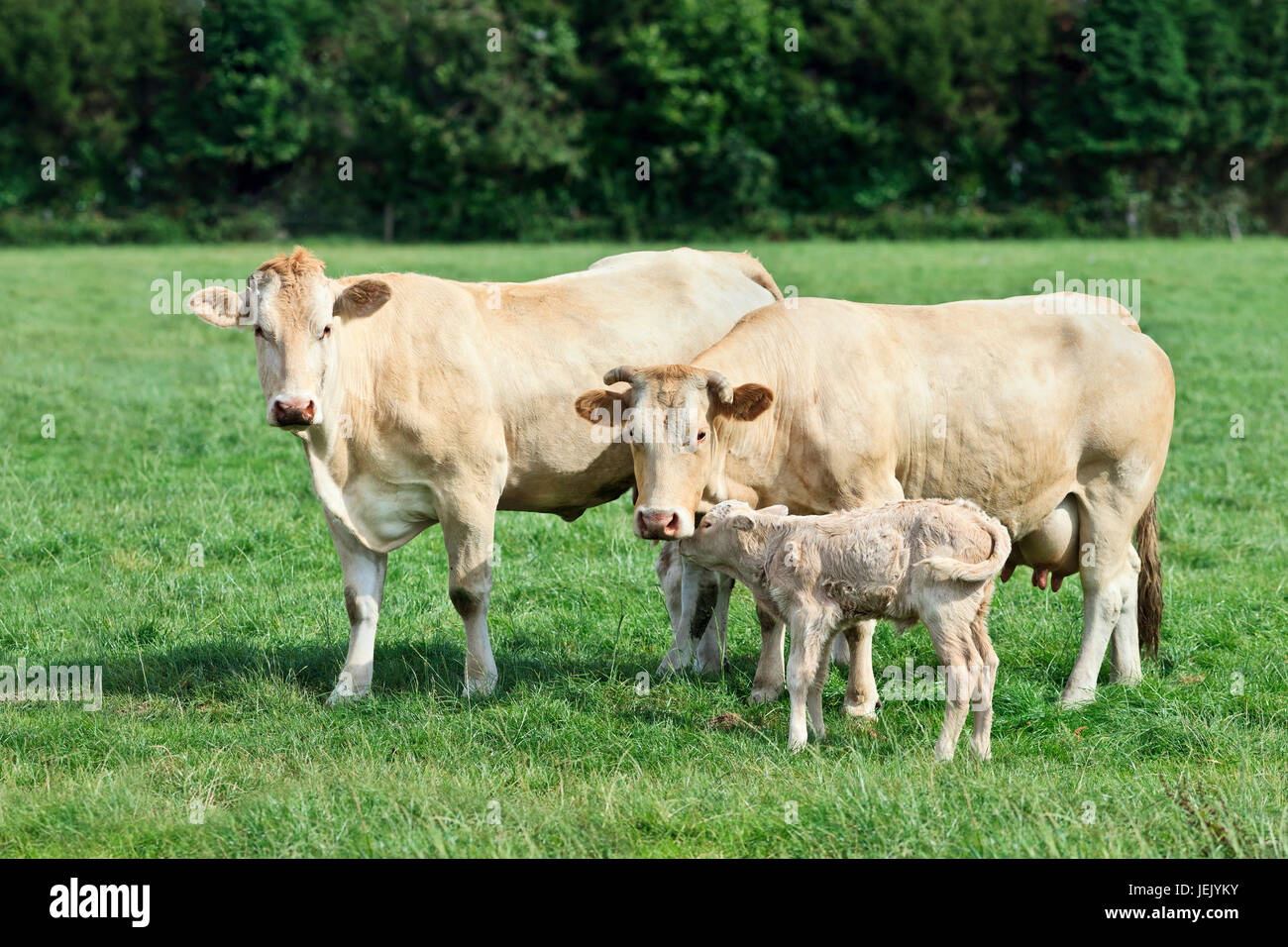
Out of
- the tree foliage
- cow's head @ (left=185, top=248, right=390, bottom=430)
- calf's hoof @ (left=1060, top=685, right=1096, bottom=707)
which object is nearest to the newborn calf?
calf's hoof @ (left=1060, top=685, right=1096, bottom=707)

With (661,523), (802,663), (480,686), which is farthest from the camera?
(480,686)

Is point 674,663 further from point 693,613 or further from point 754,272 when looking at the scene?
point 754,272

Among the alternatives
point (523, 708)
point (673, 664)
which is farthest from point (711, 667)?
point (523, 708)

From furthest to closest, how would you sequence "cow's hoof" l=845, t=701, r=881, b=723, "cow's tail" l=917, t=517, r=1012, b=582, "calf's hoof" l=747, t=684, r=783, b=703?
1. "calf's hoof" l=747, t=684, r=783, b=703
2. "cow's hoof" l=845, t=701, r=881, b=723
3. "cow's tail" l=917, t=517, r=1012, b=582

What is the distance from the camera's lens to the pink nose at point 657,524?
6.59 m

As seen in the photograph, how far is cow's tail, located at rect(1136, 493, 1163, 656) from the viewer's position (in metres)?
8.18

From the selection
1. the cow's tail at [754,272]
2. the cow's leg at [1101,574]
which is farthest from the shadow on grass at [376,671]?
the cow's tail at [754,272]

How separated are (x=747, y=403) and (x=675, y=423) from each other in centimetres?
42

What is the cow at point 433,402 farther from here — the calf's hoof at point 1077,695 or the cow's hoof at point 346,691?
the calf's hoof at point 1077,695

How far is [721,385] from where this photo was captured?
22.4ft

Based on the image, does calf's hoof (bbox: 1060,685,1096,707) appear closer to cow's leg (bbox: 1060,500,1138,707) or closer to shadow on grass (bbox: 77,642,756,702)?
cow's leg (bbox: 1060,500,1138,707)

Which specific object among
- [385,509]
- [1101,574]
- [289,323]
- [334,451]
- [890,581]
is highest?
[289,323]

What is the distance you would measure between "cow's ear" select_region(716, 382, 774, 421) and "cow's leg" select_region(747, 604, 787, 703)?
3.49 ft

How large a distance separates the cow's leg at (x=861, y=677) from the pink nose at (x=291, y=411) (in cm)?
301
